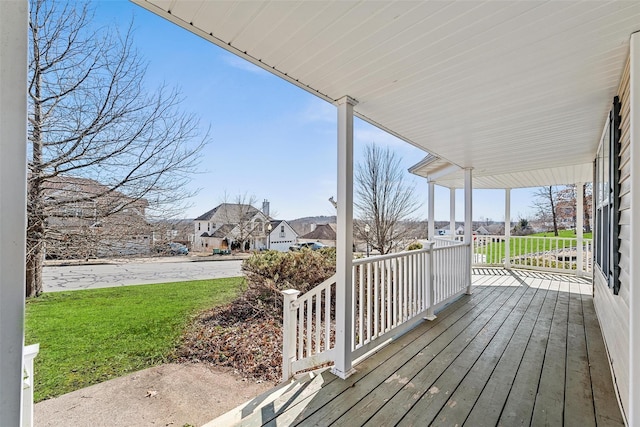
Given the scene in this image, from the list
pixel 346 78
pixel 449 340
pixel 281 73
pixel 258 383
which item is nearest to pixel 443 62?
pixel 346 78

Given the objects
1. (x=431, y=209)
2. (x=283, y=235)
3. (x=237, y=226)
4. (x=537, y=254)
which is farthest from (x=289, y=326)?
(x=283, y=235)

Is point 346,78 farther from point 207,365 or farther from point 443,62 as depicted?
point 207,365

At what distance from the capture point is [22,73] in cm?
92

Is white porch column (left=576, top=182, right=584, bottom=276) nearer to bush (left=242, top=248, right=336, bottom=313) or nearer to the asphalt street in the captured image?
bush (left=242, top=248, right=336, bottom=313)

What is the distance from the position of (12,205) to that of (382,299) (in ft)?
9.42

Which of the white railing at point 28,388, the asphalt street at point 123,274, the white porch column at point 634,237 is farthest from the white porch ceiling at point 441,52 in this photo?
the asphalt street at point 123,274

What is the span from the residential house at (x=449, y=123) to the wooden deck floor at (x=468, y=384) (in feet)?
0.05

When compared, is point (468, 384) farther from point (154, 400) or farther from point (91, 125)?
point (91, 125)

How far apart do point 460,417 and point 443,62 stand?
249 cm

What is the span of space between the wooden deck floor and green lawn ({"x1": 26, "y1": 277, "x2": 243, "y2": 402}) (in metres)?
3.19

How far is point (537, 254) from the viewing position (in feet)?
25.2

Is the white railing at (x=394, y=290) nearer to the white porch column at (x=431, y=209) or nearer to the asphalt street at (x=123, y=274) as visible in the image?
the white porch column at (x=431, y=209)

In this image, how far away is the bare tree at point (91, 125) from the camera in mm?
3791

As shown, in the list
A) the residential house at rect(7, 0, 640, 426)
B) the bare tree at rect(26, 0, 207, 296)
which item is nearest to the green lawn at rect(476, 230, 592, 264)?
the residential house at rect(7, 0, 640, 426)
